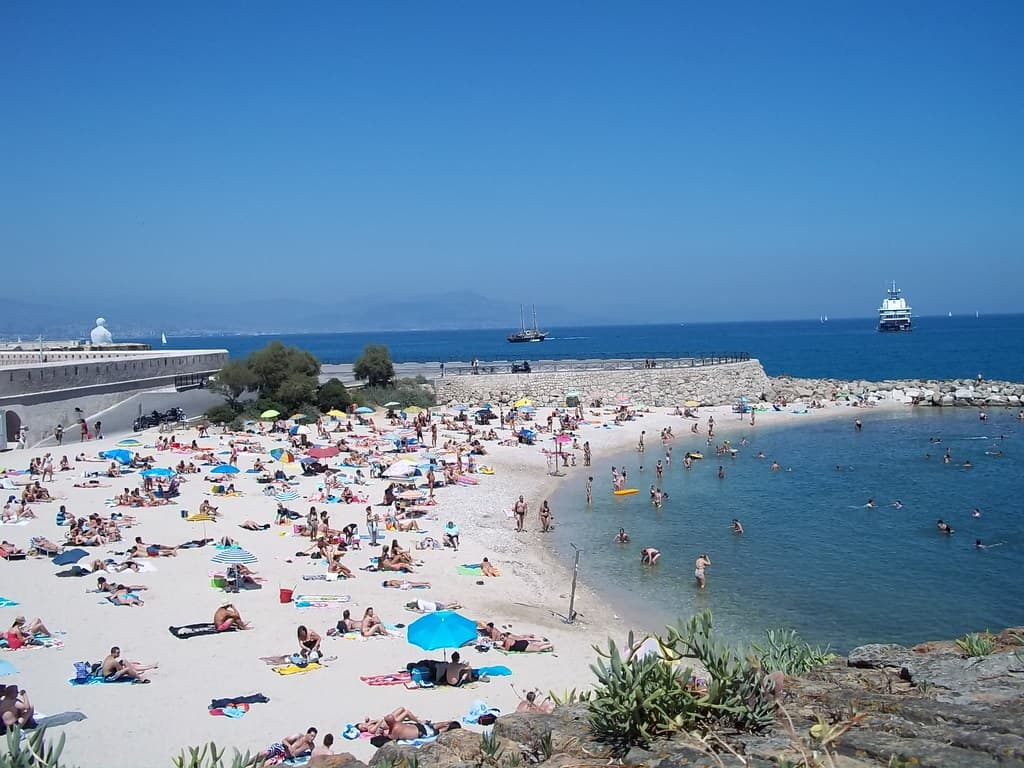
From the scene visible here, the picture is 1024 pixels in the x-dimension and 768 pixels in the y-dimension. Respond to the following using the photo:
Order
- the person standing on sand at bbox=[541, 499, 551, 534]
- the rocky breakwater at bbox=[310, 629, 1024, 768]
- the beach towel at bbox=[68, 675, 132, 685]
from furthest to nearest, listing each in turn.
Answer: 1. the person standing on sand at bbox=[541, 499, 551, 534]
2. the beach towel at bbox=[68, 675, 132, 685]
3. the rocky breakwater at bbox=[310, 629, 1024, 768]

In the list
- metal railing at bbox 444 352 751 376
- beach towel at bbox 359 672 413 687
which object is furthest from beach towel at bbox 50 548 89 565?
metal railing at bbox 444 352 751 376

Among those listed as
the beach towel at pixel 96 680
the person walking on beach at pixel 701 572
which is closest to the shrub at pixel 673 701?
the beach towel at pixel 96 680

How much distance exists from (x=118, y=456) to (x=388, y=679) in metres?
17.9

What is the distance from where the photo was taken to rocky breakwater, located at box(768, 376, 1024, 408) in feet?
154

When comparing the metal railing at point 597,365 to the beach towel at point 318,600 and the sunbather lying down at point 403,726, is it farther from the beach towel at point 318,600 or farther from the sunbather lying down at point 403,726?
the sunbather lying down at point 403,726

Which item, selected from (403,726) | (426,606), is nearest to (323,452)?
(426,606)

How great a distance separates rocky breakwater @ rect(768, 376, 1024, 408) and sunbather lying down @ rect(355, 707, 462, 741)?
42.4 m

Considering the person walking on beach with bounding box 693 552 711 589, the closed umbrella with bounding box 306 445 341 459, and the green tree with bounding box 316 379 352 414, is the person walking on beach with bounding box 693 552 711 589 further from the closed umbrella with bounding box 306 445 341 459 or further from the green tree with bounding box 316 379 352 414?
the green tree with bounding box 316 379 352 414

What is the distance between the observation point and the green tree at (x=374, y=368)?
141 feet

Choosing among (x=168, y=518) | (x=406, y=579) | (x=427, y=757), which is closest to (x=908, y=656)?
(x=427, y=757)

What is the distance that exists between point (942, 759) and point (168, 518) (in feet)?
62.5

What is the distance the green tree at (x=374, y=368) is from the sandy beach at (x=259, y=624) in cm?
1943

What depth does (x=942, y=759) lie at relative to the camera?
171 inches

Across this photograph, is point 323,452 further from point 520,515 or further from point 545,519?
point 545,519
